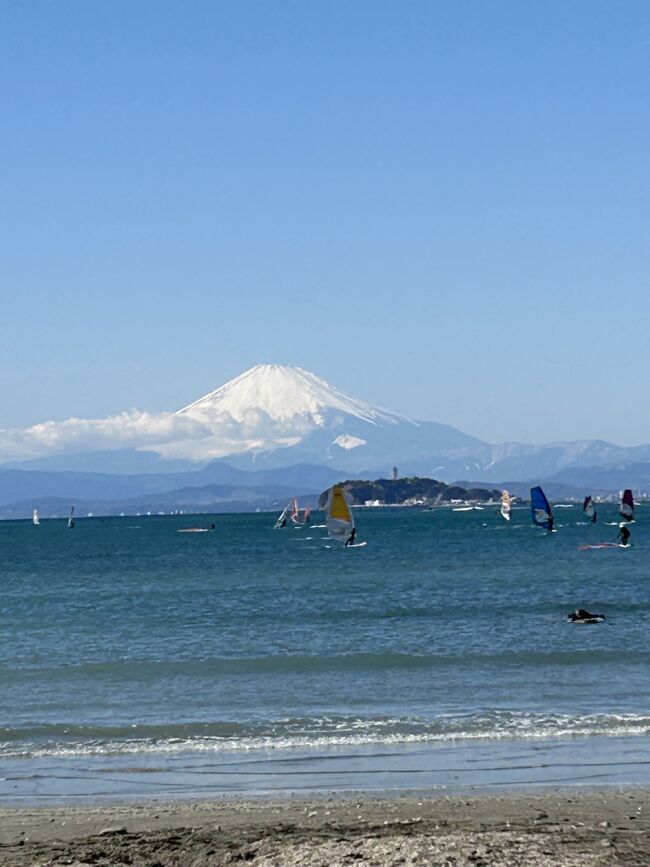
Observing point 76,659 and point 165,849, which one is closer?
point 165,849

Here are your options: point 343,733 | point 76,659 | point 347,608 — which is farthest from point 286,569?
point 343,733

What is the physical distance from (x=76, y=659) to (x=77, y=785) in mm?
17690

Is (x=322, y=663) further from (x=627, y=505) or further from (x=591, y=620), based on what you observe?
(x=627, y=505)

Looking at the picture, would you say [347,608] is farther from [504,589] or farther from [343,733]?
[343,733]

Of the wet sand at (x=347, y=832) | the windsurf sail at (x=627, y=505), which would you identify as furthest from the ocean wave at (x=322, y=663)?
the windsurf sail at (x=627, y=505)

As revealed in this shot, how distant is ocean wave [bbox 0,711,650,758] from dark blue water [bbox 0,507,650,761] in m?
0.06

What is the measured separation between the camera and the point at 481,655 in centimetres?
3612

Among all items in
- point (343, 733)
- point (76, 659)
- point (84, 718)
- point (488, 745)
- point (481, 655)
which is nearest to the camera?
point (488, 745)

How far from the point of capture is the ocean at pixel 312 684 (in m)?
22.5

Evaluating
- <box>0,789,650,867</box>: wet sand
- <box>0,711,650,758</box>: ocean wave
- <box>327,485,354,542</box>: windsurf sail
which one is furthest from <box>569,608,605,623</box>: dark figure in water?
<box>0,789,650,867</box>: wet sand

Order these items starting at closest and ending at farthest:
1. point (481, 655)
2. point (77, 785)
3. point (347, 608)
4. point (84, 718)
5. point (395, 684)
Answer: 1. point (77, 785)
2. point (84, 718)
3. point (395, 684)
4. point (481, 655)
5. point (347, 608)

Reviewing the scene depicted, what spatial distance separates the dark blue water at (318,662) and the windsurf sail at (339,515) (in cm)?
288

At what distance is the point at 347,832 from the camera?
16453mm

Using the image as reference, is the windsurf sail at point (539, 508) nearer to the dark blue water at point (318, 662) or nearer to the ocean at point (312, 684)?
the dark blue water at point (318, 662)
